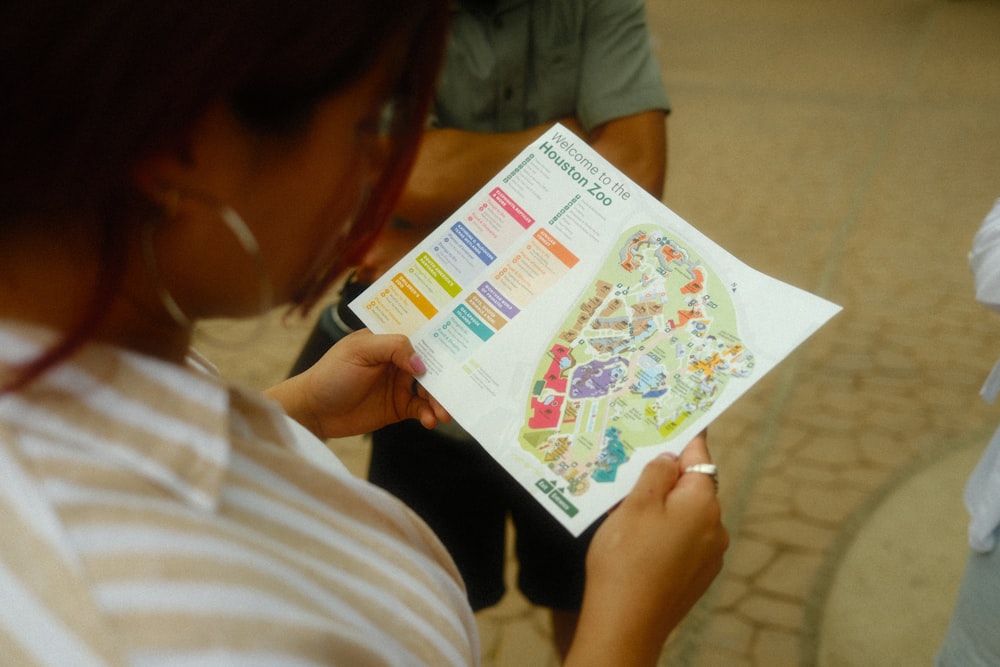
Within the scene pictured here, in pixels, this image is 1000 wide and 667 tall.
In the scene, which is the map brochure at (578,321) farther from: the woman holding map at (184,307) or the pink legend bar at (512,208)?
the woman holding map at (184,307)

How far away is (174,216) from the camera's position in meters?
0.46

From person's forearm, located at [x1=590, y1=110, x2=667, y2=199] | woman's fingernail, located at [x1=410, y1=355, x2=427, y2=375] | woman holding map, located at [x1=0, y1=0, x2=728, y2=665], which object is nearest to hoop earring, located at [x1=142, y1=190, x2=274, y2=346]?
woman holding map, located at [x1=0, y1=0, x2=728, y2=665]

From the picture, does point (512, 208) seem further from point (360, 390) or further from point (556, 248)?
point (360, 390)

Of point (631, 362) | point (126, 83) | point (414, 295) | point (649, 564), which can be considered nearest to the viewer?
point (126, 83)

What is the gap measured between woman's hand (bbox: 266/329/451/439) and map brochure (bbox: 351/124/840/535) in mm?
29

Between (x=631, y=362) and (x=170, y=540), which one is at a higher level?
(x=170, y=540)

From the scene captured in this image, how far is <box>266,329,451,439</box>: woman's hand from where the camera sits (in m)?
0.90

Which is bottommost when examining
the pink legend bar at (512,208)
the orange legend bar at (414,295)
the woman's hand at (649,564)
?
the woman's hand at (649,564)

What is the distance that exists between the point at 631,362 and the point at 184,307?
463 mm

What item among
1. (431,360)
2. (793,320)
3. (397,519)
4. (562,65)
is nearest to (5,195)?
(397,519)

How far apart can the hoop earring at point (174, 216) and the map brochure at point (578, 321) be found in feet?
1.19

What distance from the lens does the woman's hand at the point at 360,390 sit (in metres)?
0.90

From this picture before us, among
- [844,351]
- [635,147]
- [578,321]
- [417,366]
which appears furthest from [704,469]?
[844,351]

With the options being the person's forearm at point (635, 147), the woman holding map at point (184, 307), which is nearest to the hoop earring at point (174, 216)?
the woman holding map at point (184, 307)
